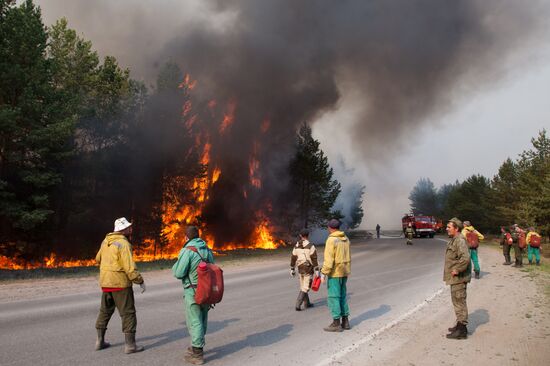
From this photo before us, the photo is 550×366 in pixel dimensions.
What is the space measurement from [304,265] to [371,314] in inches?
63.8

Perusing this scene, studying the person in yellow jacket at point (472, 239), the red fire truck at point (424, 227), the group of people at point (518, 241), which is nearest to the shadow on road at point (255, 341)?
the person in yellow jacket at point (472, 239)

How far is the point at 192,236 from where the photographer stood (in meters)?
5.11

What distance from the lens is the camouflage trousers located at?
6.00 m

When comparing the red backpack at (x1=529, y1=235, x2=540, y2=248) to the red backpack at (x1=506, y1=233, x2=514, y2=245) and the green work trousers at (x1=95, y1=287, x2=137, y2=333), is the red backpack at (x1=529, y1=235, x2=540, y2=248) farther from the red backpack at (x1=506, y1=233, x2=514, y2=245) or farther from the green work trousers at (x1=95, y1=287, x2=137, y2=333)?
the green work trousers at (x1=95, y1=287, x2=137, y2=333)

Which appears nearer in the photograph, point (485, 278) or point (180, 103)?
point (485, 278)

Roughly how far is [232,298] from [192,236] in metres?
5.00

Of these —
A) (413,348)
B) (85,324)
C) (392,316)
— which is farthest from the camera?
(392,316)

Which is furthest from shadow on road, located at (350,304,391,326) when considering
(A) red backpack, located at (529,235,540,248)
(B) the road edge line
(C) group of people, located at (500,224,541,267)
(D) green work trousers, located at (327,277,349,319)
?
(A) red backpack, located at (529,235,540,248)

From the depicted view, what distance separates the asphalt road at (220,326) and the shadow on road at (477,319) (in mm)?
1225

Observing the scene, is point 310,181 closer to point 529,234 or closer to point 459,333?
point 529,234

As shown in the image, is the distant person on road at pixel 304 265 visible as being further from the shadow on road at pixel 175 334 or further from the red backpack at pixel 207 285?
the red backpack at pixel 207 285

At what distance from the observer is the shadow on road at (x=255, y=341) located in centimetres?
535

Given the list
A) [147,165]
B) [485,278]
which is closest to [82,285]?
[485,278]

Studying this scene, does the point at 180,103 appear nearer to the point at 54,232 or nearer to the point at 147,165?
the point at 147,165
